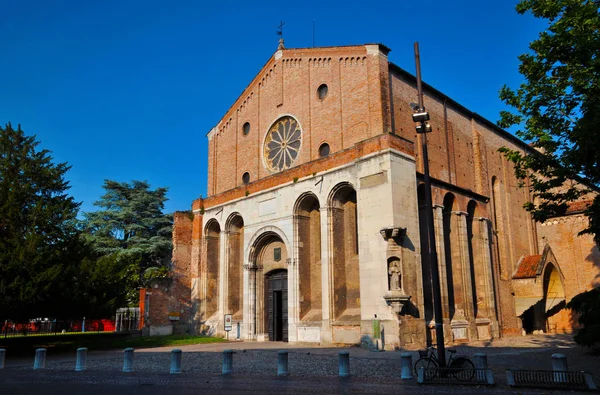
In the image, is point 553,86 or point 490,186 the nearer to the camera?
point 553,86

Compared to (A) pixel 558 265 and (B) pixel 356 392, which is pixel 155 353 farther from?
(A) pixel 558 265

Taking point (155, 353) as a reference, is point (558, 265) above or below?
above

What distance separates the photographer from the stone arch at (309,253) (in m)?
22.0

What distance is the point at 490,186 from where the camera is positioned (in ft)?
93.0

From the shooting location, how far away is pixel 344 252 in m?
21.3

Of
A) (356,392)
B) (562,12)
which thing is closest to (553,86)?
(562,12)

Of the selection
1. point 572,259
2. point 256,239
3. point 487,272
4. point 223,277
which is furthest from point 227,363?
point 572,259

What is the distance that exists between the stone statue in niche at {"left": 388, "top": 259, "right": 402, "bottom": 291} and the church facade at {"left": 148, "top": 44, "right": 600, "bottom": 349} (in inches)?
2.1

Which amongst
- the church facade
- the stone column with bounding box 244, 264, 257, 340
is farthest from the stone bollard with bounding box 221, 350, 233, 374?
the stone column with bounding box 244, 264, 257, 340

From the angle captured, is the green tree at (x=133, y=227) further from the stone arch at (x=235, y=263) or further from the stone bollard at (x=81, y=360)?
the stone bollard at (x=81, y=360)

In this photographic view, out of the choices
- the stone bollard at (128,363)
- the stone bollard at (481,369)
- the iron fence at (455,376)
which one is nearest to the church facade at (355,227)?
the iron fence at (455,376)

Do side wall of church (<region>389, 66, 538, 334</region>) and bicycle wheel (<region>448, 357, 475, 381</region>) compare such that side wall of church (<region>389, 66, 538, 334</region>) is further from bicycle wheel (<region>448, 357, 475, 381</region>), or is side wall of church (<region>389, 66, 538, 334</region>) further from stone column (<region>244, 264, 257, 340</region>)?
bicycle wheel (<region>448, 357, 475, 381</region>)

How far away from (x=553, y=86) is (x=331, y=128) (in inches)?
414

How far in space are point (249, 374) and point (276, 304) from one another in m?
12.1
